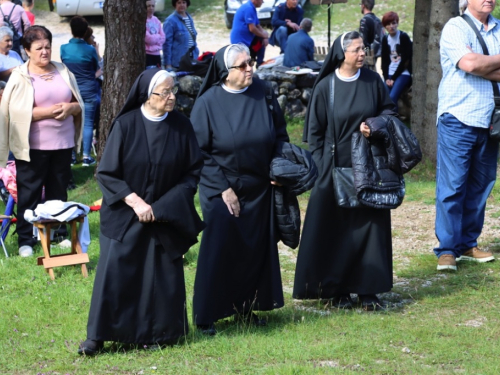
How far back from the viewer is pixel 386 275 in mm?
6902

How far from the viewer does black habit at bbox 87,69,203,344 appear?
5.61 meters

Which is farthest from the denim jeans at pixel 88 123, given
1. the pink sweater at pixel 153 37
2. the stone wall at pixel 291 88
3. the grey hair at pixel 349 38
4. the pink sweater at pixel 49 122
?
the grey hair at pixel 349 38

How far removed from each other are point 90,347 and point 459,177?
143 inches

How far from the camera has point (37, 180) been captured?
8.62 m

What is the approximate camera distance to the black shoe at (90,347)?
5.66 metres

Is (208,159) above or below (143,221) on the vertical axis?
above

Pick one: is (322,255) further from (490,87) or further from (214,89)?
(490,87)

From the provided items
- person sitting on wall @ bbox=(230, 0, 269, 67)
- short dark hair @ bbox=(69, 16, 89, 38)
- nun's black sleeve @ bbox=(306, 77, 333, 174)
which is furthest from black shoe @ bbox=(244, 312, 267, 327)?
person sitting on wall @ bbox=(230, 0, 269, 67)

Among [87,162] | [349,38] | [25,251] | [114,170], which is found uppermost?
[349,38]

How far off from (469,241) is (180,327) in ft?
11.2

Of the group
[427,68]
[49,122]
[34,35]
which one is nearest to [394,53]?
[427,68]

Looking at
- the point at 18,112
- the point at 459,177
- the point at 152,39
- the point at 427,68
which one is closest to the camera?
the point at 459,177

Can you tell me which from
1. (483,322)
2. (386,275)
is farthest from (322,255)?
(483,322)

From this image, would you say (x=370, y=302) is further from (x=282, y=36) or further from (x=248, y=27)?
(x=282, y=36)
